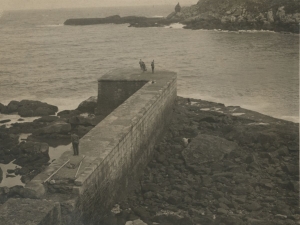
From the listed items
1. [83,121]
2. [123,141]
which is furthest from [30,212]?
[83,121]

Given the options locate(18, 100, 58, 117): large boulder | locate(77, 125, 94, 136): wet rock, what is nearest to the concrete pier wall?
locate(77, 125, 94, 136): wet rock

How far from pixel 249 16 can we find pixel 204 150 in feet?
173

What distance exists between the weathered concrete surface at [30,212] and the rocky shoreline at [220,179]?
1.95 metres

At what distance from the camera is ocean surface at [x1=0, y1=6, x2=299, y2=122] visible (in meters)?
23.1

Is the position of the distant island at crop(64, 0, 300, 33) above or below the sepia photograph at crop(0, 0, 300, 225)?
above

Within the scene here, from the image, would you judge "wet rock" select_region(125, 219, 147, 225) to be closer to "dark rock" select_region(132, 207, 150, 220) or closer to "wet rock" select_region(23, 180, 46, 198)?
"dark rock" select_region(132, 207, 150, 220)

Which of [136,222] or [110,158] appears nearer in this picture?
[110,158]

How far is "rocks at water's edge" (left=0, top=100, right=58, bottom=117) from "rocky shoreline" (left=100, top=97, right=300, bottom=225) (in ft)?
21.4

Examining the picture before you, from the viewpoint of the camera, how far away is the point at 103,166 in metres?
8.49

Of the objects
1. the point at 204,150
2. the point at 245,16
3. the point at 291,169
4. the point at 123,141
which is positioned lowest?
the point at 291,169

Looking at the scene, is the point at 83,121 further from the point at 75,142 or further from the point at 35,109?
the point at 75,142

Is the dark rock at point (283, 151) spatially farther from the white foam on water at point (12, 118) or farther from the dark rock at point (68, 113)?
the white foam on water at point (12, 118)

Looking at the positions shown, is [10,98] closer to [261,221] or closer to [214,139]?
[214,139]

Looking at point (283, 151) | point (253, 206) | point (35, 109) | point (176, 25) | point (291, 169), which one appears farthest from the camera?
point (176, 25)
